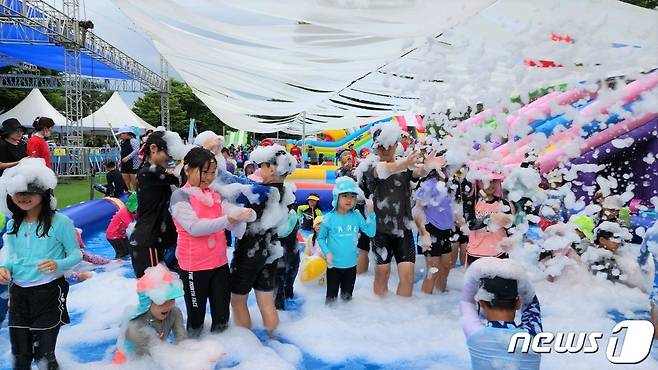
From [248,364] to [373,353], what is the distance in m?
0.87

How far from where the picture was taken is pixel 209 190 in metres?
3.28

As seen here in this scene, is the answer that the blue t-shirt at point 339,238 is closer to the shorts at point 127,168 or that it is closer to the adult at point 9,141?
the adult at point 9,141

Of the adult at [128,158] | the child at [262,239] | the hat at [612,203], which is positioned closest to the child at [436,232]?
the hat at [612,203]

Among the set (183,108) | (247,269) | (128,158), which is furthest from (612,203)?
(183,108)

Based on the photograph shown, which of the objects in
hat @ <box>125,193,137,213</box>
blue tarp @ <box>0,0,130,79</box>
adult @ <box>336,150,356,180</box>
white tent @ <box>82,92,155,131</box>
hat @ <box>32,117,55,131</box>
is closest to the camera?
hat @ <box>125,193,137,213</box>

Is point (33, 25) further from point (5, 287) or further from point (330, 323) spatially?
point (330, 323)

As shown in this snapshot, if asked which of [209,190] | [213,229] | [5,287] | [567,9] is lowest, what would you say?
[5,287]

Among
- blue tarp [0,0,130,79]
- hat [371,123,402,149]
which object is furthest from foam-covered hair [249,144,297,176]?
blue tarp [0,0,130,79]

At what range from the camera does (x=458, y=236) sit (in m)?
5.68

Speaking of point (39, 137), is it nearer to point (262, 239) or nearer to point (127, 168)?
point (127, 168)

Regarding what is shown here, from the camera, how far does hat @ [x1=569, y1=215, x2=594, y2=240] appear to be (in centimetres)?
537

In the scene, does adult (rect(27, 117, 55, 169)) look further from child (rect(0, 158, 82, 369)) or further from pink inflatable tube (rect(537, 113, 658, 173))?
pink inflatable tube (rect(537, 113, 658, 173))

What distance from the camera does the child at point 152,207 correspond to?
11.3 ft

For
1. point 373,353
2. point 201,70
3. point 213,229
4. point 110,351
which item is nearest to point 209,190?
point 213,229
